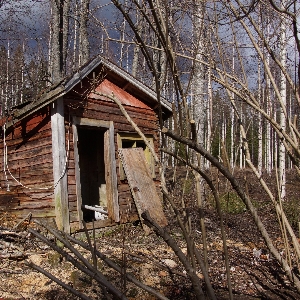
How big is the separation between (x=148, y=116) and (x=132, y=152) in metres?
1.36

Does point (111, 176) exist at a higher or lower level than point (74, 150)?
lower

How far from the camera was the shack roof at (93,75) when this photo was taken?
6.89 metres

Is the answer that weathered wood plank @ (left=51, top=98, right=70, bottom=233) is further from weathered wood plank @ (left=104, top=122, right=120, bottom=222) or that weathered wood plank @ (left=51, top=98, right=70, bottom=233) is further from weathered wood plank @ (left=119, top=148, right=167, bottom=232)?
weathered wood plank @ (left=119, top=148, right=167, bottom=232)

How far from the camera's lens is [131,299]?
4.36m

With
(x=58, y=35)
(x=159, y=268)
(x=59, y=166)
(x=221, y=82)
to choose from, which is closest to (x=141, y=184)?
(x=59, y=166)

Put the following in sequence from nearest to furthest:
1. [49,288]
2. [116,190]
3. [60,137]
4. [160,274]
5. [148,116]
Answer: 1. [49,288]
2. [160,274]
3. [60,137]
4. [116,190]
5. [148,116]

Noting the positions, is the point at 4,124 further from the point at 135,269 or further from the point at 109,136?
the point at 135,269

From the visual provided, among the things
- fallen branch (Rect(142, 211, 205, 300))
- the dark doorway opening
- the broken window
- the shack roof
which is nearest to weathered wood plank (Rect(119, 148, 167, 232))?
the broken window

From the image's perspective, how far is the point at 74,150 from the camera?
7461 millimetres

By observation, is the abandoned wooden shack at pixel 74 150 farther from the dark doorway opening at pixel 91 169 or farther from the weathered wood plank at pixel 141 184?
the dark doorway opening at pixel 91 169

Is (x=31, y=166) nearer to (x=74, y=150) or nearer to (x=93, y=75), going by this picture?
(x=74, y=150)

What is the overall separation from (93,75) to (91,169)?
14.8 ft

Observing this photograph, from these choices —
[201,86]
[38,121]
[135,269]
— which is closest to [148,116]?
[201,86]

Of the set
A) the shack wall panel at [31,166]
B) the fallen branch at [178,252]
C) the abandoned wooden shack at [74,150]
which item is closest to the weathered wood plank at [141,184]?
the abandoned wooden shack at [74,150]
